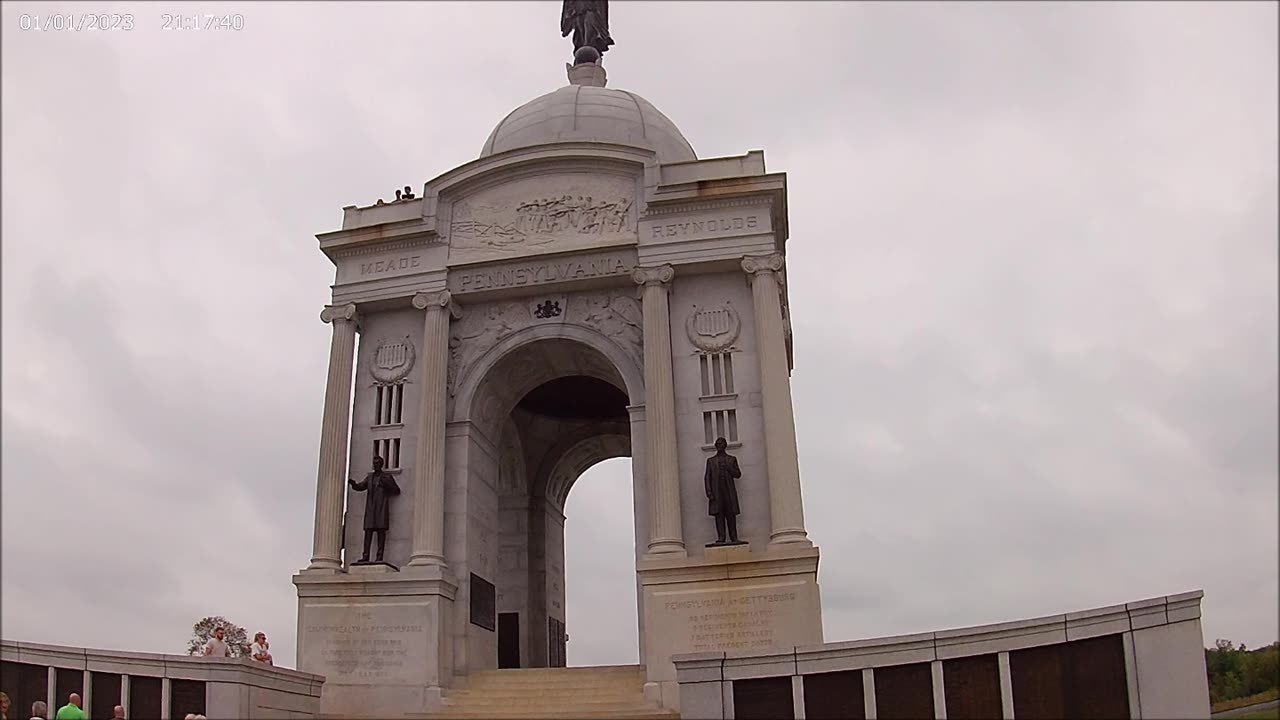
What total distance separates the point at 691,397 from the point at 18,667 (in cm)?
1342

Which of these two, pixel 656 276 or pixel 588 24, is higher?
pixel 588 24

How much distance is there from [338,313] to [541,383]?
17.3 feet

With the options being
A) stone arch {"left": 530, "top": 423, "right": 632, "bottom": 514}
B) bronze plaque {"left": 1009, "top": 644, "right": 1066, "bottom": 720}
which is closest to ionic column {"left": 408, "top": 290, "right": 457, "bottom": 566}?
stone arch {"left": 530, "top": 423, "right": 632, "bottom": 514}

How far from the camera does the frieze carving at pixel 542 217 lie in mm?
25969

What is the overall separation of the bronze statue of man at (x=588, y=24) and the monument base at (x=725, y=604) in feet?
60.8

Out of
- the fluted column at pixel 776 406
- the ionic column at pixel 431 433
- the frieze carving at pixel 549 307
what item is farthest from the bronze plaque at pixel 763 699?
the frieze carving at pixel 549 307

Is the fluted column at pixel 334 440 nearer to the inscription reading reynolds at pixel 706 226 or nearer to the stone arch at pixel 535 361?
the stone arch at pixel 535 361

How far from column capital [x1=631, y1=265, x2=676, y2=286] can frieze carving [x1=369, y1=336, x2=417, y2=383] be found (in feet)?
18.4

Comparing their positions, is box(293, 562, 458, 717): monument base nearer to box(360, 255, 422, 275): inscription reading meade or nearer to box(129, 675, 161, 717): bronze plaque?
box(129, 675, 161, 717): bronze plaque

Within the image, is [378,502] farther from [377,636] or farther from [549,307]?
[549,307]

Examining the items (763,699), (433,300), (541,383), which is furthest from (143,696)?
(541,383)

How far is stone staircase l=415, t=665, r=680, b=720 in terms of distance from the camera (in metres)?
20.3

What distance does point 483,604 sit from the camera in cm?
2566

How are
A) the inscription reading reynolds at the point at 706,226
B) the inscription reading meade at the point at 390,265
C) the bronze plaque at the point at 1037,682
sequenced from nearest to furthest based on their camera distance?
the bronze plaque at the point at 1037,682 < the inscription reading reynolds at the point at 706,226 < the inscription reading meade at the point at 390,265
